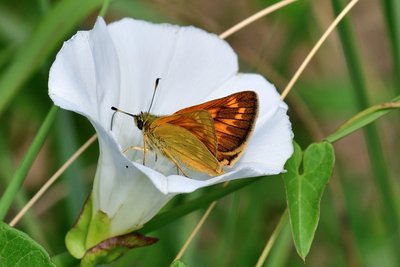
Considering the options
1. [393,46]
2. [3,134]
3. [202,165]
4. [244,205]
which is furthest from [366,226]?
[202,165]

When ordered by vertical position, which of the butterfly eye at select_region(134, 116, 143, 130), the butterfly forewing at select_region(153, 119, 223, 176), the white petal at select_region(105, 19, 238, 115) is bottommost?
the butterfly forewing at select_region(153, 119, 223, 176)

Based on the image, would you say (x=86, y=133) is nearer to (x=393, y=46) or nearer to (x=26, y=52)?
(x=26, y=52)

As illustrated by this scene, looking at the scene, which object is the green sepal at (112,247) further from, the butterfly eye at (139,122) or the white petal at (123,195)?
the butterfly eye at (139,122)

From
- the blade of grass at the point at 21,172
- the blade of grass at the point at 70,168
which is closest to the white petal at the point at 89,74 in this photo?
the blade of grass at the point at 21,172

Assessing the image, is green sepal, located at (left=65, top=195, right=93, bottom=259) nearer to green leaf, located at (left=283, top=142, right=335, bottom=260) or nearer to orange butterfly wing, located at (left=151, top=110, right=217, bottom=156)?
orange butterfly wing, located at (left=151, top=110, right=217, bottom=156)

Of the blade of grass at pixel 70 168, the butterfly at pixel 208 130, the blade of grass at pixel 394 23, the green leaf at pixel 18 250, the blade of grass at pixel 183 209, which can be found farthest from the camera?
the blade of grass at pixel 70 168

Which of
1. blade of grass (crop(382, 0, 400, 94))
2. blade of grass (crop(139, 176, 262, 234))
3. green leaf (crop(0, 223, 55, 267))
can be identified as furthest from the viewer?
blade of grass (crop(382, 0, 400, 94))

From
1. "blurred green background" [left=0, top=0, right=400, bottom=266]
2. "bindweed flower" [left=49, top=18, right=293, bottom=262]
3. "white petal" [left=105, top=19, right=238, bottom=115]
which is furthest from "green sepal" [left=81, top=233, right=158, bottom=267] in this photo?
"blurred green background" [left=0, top=0, right=400, bottom=266]

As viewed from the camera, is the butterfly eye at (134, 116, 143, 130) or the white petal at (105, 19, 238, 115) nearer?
the butterfly eye at (134, 116, 143, 130)

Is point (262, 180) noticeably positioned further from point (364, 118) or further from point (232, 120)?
point (232, 120)
